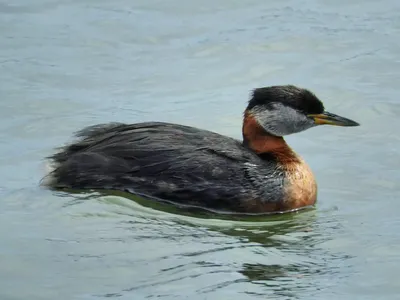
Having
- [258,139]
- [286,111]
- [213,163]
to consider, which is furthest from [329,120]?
[213,163]

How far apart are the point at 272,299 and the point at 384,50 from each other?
6.94m

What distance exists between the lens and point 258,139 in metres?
10.5

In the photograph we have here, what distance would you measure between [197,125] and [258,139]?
1895mm

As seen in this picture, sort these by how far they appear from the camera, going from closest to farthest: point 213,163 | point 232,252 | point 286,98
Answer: point 232,252, point 213,163, point 286,98

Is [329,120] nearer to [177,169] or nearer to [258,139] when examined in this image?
[258,139]

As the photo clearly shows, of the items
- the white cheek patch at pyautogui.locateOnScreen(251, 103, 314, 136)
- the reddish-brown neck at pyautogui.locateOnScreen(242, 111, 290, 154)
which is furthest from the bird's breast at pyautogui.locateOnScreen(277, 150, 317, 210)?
the white cheek patch at pyautogui.locateOnScreen(251, 103, 314, 136)

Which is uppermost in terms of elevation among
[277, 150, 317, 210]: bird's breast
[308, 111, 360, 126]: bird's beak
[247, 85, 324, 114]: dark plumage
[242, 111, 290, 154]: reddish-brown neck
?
[247, 85, 324, 114]: dark plumage

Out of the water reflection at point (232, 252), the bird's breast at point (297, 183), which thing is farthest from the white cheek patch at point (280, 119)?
the water reflection at point (232, 252)

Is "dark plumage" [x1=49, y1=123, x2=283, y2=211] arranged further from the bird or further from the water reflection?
the water reflection

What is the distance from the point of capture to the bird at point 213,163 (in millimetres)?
10062

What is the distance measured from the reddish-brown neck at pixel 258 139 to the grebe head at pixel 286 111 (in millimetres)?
35

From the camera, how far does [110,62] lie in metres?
14.1

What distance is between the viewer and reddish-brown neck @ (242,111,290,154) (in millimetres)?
10430

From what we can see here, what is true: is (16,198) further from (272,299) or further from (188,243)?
(272,299)
